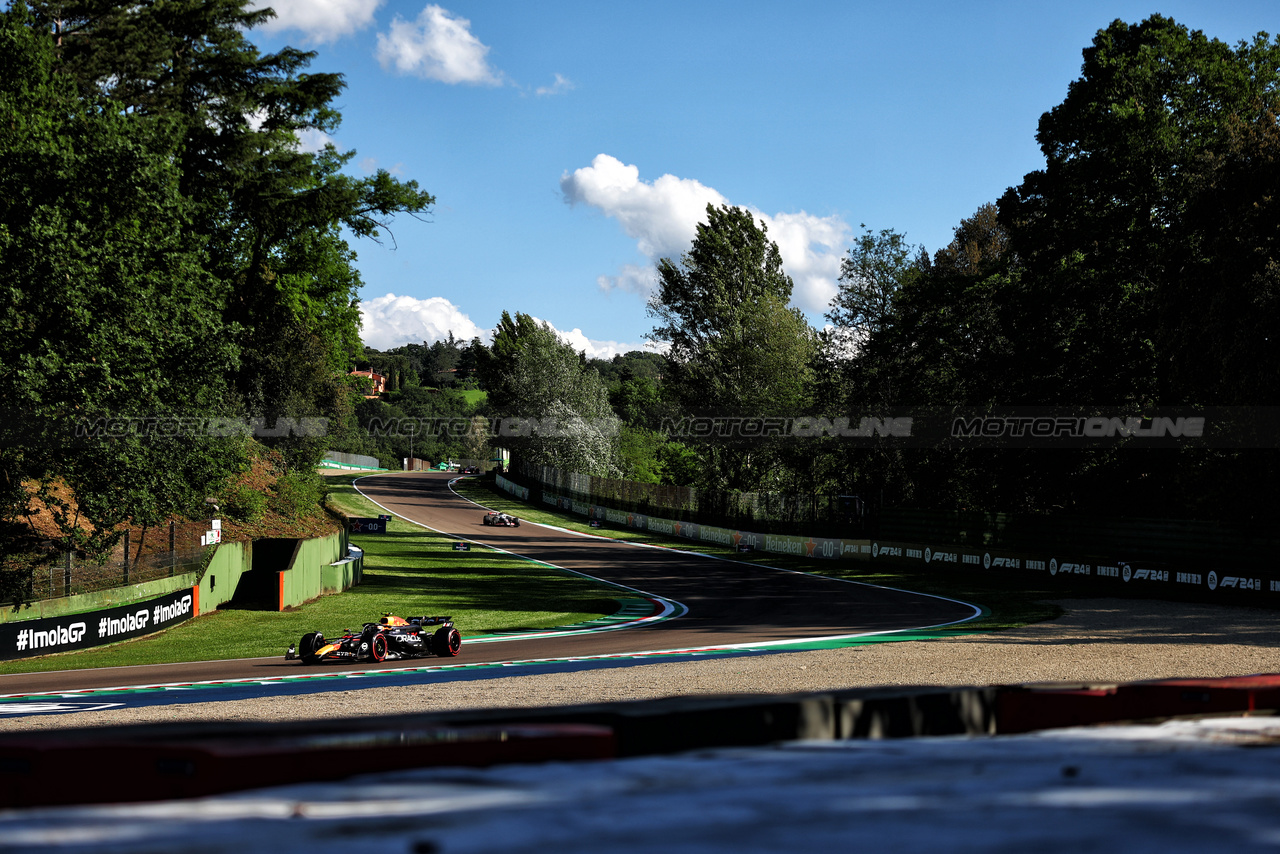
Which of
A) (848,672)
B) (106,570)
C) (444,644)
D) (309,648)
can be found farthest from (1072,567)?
(106,570)

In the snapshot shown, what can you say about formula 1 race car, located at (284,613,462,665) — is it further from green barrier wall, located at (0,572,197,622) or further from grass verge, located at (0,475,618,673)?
green barrier wall, located at (0,572,197,622)

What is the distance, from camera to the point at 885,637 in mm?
21828

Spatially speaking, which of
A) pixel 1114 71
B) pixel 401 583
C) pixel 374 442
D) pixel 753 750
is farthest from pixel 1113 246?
pixel 374 442

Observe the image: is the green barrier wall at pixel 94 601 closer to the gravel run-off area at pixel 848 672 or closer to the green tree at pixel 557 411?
the gravel run-off area at pixel 848 672

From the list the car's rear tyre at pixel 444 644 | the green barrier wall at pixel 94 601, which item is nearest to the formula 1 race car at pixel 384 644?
the car's rear tyre at pixel 444 644

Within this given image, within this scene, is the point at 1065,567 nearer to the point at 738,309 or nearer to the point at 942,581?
the point at 942,581

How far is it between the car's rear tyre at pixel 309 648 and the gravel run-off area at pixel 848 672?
171 inches

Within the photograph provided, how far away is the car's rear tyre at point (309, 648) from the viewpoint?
1916cm

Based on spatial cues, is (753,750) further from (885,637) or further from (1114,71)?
(1114,71)

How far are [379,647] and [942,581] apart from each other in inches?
970

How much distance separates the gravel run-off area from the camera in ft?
43.7

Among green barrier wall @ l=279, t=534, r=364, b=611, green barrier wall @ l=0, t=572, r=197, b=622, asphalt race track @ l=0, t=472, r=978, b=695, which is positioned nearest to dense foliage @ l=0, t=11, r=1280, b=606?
green barrier wall @ l=0, t=572, r=197, b=622

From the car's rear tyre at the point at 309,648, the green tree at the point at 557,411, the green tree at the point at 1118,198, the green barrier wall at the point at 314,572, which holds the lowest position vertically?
the green barrier wall at the point at 314,572

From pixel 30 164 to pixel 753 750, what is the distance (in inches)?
1192
